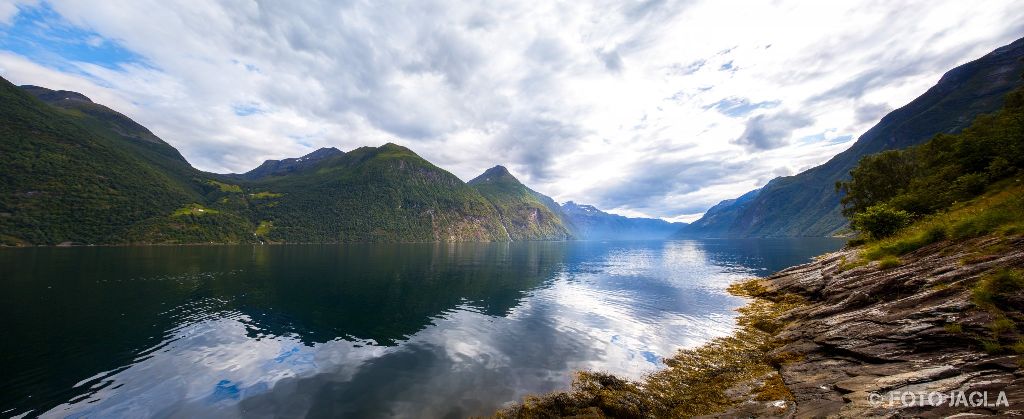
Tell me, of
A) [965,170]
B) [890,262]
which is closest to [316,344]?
[890,262]

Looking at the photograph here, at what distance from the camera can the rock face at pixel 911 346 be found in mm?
12219

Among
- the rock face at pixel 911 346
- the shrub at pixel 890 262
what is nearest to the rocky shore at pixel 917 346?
the rock face at pixel 911 346

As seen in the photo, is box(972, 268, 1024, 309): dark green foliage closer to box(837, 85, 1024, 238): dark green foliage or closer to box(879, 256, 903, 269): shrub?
box(837, 85, 1024, 238): dark green foliage

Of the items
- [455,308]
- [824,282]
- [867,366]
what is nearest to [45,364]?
[455,308]

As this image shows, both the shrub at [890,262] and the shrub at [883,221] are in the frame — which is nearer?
the shrub at [890,262]

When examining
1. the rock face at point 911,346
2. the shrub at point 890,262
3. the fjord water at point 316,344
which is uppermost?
the shrub at point 890,262

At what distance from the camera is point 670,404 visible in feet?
67.8

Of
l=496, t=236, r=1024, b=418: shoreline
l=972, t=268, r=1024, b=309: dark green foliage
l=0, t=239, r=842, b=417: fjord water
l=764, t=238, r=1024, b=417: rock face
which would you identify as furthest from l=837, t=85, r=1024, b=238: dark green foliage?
l=0, t=239, r=842, b=417: fjord water

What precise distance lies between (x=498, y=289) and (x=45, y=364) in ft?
170

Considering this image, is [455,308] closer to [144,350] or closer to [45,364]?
[144,350]

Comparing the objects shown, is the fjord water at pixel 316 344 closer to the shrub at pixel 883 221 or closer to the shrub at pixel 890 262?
the shrub at pixel 890 262

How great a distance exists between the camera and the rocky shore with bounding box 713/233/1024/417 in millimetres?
12188

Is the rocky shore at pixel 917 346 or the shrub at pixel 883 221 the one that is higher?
the shrub at pixel 883 221

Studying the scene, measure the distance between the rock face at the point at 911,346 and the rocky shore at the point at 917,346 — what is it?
0.17 ft
